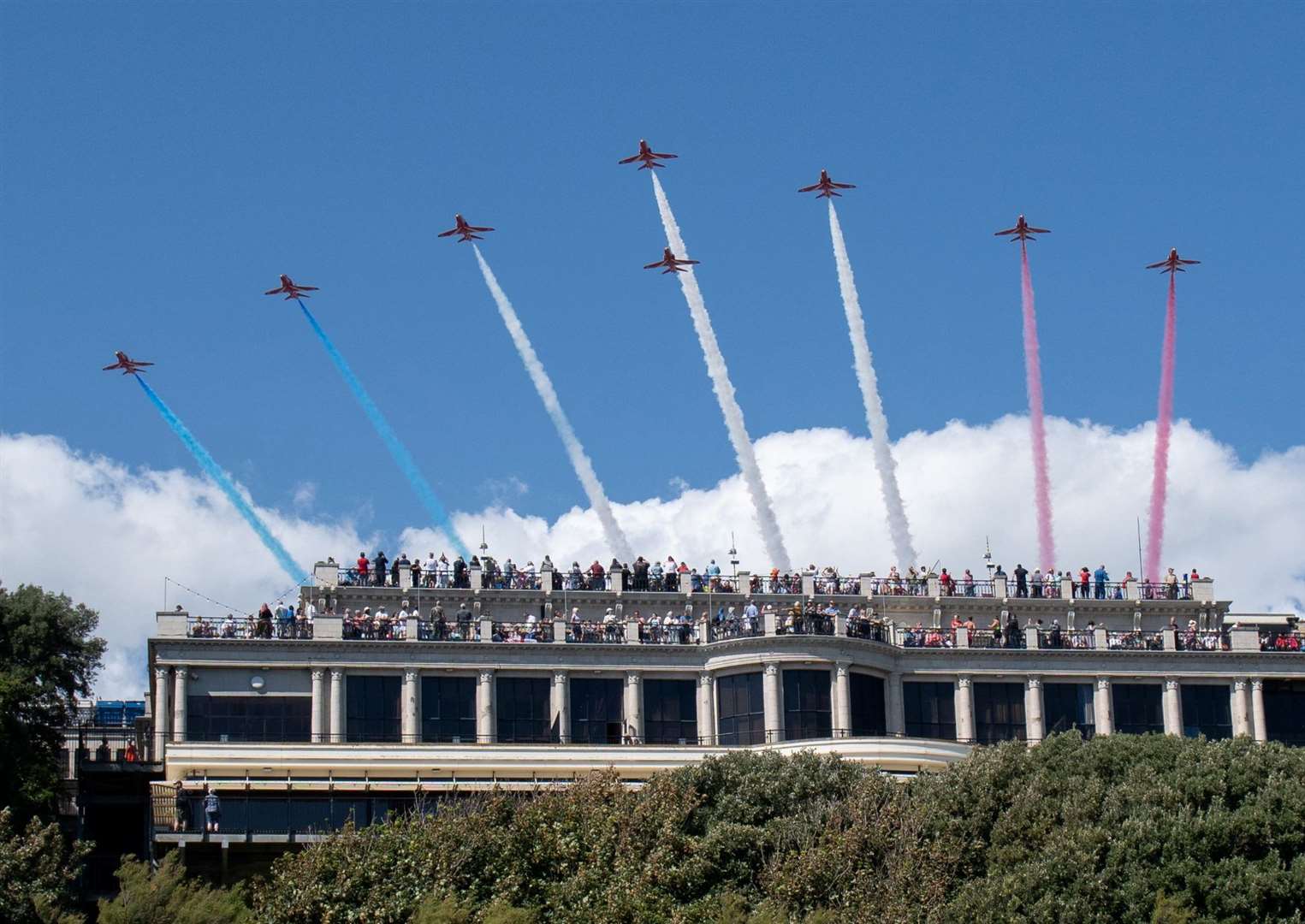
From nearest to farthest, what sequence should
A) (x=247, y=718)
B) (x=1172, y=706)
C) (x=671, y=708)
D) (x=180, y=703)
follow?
(x=180, y=703), (x=247, y=718), (x=671, y=708), (x=1172, y=706)

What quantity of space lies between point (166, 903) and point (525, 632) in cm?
3154

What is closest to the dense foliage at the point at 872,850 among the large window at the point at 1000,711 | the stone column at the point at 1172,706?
the large window at the point at 1000,711

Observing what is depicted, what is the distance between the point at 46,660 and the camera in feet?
353

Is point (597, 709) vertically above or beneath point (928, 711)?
above

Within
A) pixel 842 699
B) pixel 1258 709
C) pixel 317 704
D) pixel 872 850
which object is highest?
pixel 317 704

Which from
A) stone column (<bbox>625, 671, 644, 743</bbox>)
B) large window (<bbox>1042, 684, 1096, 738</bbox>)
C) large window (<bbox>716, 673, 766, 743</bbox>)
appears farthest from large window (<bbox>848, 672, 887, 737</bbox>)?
stone column (<bbox>625, 671, 644, 743</bbox>)

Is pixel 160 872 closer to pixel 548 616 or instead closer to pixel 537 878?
pixel 537 878

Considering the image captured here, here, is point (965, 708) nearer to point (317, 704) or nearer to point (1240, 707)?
point (1240, 707)

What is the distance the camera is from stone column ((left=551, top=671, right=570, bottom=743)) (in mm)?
110000

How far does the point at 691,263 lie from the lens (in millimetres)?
139000

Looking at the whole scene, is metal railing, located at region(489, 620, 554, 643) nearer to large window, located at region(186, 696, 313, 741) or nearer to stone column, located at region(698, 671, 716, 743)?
stone column, located at region(698, 671, 716, 743)

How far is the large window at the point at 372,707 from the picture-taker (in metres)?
109

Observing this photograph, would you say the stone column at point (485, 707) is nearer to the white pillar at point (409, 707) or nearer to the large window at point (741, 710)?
the white pillar at point (409, 707)

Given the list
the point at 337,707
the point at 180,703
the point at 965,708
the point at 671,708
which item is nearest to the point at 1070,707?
the point at 965,708
